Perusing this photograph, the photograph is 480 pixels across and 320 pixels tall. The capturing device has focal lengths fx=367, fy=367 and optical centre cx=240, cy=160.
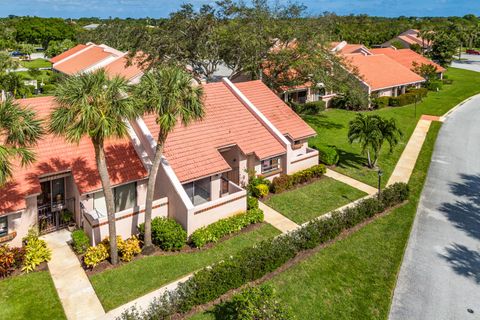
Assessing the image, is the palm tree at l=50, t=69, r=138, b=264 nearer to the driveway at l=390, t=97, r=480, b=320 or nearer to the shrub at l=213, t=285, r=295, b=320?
the shrub at l=213, t=285, r=295, b=320

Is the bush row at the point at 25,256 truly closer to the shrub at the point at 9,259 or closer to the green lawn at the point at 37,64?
the shrub at the point at 9,259

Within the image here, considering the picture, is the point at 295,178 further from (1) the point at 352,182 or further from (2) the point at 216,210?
(2) the point at 216,210

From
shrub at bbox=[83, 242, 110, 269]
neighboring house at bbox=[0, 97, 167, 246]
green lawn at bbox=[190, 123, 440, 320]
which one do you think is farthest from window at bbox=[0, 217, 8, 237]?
green lawn at bbox=[190, 123, 440, 320]

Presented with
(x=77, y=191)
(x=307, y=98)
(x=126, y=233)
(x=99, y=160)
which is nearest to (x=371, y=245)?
(x=126, y=233)

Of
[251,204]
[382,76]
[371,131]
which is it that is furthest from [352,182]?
[382,76]

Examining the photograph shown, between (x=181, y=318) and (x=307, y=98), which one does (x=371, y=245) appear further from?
(x=307, y=98)

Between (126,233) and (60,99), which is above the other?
(60,99)
